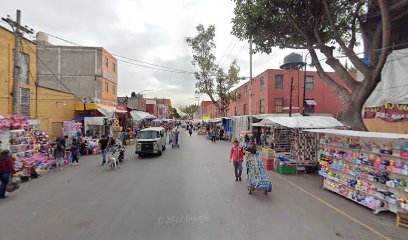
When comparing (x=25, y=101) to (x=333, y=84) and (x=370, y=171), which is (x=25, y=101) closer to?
(x=333, y=84)

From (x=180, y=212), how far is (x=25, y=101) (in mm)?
15712

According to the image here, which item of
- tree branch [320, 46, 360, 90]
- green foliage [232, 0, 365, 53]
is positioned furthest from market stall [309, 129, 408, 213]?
green foliage [232, 0, 365, 53]

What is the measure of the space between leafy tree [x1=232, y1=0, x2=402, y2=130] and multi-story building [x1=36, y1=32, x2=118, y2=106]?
20.2 metres

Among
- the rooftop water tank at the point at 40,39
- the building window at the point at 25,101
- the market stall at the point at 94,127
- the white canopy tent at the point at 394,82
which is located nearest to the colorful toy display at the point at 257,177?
the white canopy tent at the point at 394,82

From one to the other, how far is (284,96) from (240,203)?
76.4 ft

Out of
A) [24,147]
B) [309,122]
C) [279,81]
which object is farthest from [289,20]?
[279,81]

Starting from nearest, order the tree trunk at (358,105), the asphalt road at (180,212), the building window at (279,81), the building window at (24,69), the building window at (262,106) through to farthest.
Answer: the asphalt road at (180,212) < the tree trunk at (358,105) < the building window at (24,69) < the building window at (279,81) < the building window at (262,106)

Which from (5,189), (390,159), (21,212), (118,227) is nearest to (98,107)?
(5,189)

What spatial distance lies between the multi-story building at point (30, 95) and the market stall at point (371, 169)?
560 inches

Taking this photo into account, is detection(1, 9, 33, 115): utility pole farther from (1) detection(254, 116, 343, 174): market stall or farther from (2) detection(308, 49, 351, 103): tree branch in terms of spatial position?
(2) detection(308, 49, 351, 103): tree branch

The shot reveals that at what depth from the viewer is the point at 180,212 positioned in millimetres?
5766

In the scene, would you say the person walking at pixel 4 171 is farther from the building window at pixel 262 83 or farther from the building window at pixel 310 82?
the building window at pixel 310 82

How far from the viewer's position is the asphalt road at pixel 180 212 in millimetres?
4758

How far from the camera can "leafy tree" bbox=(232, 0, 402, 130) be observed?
9.04 metres
